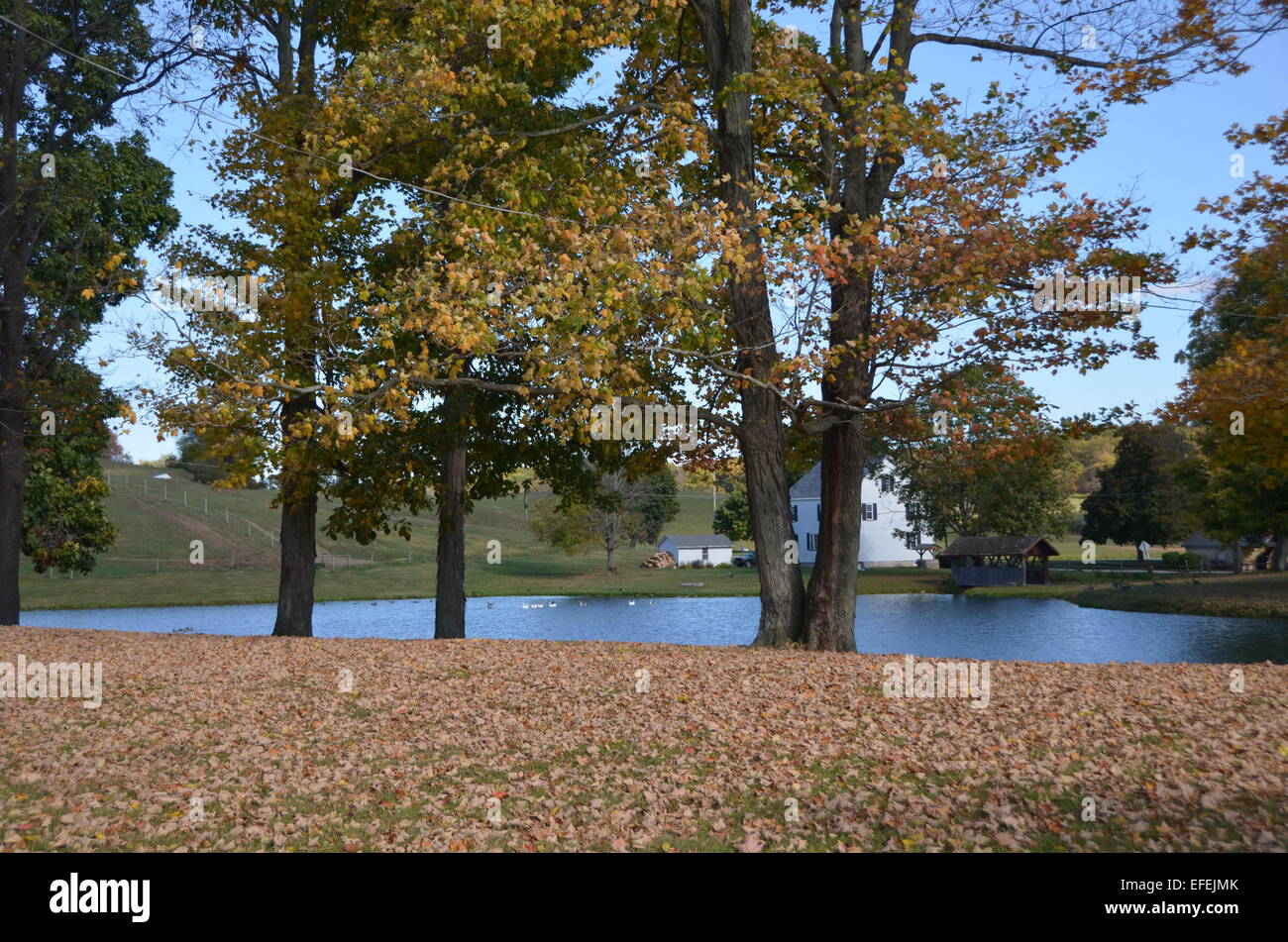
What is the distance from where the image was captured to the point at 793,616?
17.8 meters

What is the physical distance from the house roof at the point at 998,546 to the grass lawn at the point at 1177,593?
7.29 feet

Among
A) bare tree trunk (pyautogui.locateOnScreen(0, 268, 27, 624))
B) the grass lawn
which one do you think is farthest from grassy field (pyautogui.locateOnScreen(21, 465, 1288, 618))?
bare tree trunk (pyautogui.locateOnScreen(0, 268, 27, 624))

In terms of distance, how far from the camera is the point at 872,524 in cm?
8638

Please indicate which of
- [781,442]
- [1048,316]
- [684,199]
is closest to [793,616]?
[781,442]

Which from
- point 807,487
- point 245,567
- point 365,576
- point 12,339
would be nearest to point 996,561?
point 807,487

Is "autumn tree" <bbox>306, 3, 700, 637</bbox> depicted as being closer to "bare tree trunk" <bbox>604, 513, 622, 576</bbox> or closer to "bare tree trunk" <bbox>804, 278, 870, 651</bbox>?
"bare tree trunk" <bbox>804, 278, 870, 651</bbox>

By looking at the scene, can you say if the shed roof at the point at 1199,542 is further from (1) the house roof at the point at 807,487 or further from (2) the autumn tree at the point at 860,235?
(2) the autumn tree at the point at 860,235

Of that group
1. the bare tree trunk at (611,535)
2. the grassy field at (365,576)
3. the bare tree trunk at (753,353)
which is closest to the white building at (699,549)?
the grassy field at (365,576)

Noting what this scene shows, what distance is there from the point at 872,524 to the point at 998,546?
25.1 metres

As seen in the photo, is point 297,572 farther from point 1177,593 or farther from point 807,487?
point 807,487

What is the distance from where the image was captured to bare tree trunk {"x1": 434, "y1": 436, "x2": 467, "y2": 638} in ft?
69.2

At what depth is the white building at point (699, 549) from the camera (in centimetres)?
9956
